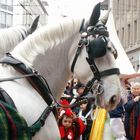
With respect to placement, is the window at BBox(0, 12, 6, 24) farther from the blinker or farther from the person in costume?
the blinker

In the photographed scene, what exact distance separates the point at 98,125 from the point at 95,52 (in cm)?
434

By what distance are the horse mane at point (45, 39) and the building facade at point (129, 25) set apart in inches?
1588

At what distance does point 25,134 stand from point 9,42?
1.55 meters

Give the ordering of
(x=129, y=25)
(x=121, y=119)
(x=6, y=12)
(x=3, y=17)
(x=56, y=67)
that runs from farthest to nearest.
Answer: (x=6, y=12) → (x=3, y=17) → (x=129, y=25) → (x=121, y=119) → (x=56, y=67)

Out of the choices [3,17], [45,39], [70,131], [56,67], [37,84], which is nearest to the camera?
[37,84]

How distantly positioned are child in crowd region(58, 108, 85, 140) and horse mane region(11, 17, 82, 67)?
11.6 feet

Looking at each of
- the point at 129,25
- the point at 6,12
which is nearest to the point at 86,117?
the point at 129,25

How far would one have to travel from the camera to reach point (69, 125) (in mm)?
8031

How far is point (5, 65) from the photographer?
396 centimetres

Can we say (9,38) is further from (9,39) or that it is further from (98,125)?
(98,125)

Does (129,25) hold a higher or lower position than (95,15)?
lower

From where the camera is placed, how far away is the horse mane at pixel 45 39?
4.14m

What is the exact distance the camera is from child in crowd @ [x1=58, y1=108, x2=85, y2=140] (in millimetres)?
7930

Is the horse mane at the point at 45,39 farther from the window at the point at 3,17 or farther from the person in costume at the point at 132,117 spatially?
the window at the point at 3,17
